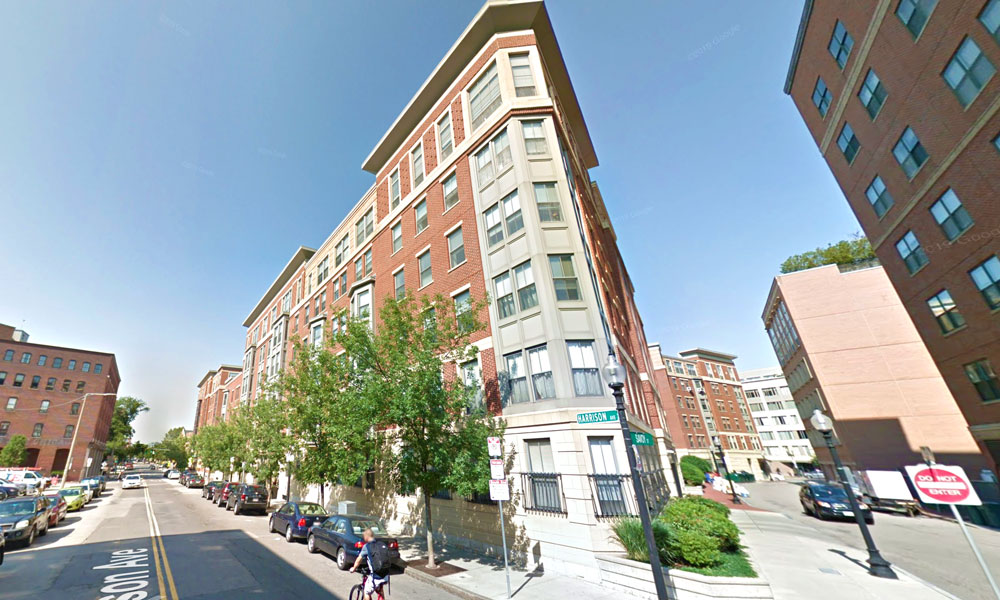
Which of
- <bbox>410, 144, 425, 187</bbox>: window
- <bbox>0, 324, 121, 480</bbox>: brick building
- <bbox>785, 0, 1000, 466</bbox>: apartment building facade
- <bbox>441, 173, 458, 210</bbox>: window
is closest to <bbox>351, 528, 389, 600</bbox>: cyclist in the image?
<bbox>441, 173, 458, 210</bbox>: window

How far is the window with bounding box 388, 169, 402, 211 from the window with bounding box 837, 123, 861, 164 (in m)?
29.0

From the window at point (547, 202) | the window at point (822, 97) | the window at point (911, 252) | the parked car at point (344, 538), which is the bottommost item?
the parked car at point (344, 538)

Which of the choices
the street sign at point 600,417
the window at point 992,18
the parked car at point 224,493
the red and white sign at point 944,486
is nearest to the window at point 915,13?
the window at point 992,18

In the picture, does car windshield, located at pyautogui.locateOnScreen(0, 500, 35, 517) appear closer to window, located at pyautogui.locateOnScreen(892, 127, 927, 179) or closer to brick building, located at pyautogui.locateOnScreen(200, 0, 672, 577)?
brick building, located at pyautogui.locateOnScreen(200, 0, 672, 577)

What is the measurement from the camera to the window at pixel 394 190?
2525cm

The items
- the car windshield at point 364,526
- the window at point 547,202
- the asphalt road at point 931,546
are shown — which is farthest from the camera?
the window at point 547,202

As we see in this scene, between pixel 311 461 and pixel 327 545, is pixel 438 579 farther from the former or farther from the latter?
pixel 311 461

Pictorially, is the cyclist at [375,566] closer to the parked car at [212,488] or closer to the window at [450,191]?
the window at [450,191]

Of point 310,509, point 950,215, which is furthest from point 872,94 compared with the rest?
point 310,509

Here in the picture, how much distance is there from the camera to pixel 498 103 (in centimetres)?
1895

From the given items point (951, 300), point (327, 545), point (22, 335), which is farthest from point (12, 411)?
point (951, 300)

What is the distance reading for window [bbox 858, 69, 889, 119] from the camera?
71.0 feet

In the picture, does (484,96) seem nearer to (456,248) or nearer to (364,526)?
(456,248)

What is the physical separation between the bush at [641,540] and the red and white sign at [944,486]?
16.9 feet
